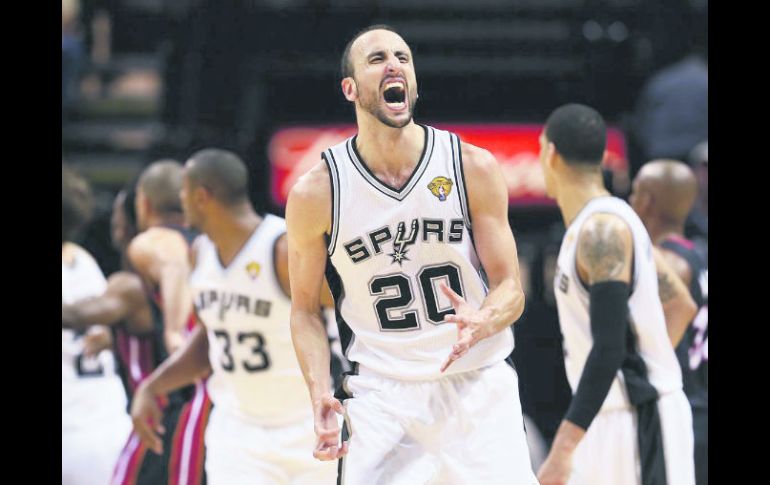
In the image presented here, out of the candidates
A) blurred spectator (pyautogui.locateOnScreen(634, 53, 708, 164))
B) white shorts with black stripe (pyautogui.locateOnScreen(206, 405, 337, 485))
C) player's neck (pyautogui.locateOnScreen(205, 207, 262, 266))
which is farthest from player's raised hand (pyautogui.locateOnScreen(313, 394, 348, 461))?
blurred spectator (pyautogui.locateOnScreen(634, 53, 708, 164))

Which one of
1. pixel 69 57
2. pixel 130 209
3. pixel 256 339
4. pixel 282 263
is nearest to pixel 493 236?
pixel 282 263

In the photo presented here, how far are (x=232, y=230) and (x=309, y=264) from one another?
5.75ft

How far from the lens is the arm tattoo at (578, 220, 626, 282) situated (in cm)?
539

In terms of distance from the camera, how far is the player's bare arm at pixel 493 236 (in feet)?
14.8

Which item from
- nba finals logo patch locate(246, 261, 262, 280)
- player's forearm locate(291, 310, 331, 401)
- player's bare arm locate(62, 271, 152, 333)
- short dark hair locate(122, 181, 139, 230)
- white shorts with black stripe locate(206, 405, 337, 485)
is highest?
short dark hair locate(122, 181, 139, 230)

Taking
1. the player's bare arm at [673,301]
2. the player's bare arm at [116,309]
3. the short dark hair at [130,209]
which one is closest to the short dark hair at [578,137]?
the player's bare arm at [673,301]

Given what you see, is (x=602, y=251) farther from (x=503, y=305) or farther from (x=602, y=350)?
(x=503, y=305)

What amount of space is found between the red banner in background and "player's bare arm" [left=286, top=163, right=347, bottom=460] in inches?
219

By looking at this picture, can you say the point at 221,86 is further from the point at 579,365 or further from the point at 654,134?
the point at 579,365

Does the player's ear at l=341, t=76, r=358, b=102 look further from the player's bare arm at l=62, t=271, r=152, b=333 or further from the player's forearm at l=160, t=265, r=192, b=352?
the player's bare arm at l=62, t=271, r=152, b=333

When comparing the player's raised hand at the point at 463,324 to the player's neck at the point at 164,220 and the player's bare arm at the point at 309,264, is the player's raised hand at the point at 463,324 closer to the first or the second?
the player's bare arm at the point at 309,264

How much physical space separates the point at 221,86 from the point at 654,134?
12.3 feet

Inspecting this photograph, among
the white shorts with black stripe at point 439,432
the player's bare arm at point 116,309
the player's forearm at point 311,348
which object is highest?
the player's bare arm at point 116,309

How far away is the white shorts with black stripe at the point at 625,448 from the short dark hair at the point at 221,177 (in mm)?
2057
